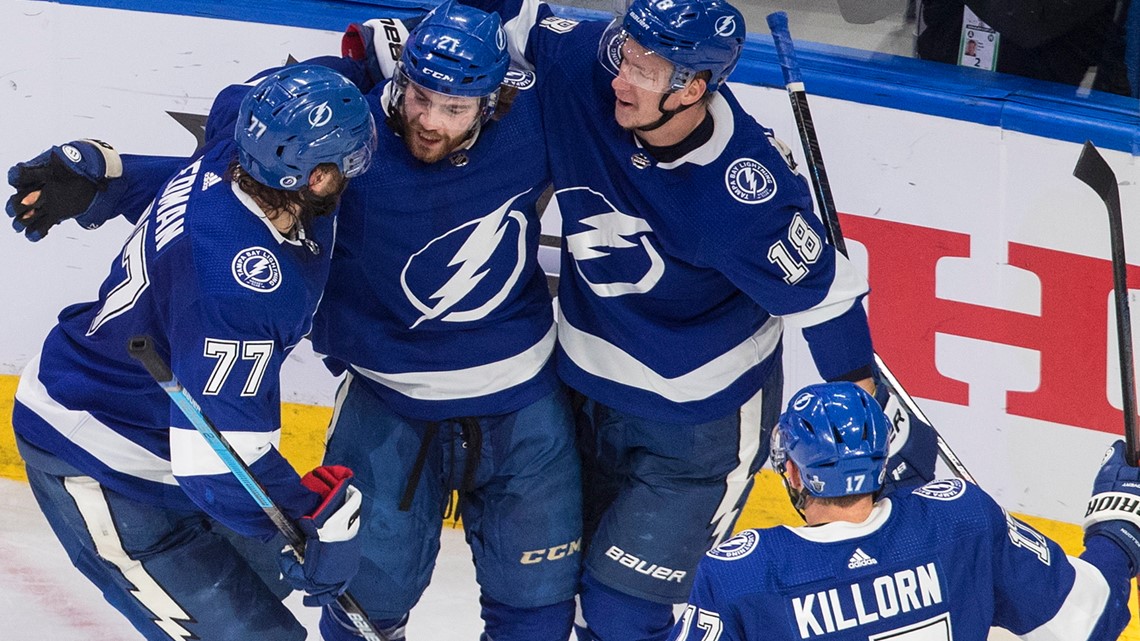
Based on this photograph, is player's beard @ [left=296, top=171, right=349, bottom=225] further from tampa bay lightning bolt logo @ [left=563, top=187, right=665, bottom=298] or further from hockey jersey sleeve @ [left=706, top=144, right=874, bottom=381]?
hockey jersey sleeve @ [left=706, top=144, right=874, bottom=381]

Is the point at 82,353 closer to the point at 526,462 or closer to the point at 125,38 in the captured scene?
the point at 526,462

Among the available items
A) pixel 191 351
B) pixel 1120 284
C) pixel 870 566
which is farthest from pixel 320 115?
pixel 1120 284

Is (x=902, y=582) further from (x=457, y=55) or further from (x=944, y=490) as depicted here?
(x=457, y=55)

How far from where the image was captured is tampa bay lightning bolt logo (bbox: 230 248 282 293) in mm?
2350

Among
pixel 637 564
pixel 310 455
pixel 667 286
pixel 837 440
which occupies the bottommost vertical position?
pixel 310 455

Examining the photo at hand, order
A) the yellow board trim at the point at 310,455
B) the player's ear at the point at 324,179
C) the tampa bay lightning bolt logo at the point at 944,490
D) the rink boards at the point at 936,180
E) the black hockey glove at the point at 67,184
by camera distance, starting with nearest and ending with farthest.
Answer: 1. the tampa bay lightning bolt logo at the point at 944,490
2. the player's ear at the point at 324,179
3. the black hockey glove at the point at 67,184
4. the rink boards at the point at 936,180
5. the yellow board trim at the point at 310,455

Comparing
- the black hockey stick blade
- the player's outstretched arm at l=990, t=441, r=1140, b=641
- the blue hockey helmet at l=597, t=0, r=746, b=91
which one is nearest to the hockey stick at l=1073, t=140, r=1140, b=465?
the black hockey stick blade

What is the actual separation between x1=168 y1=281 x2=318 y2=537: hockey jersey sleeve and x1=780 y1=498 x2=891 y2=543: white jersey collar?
86cm

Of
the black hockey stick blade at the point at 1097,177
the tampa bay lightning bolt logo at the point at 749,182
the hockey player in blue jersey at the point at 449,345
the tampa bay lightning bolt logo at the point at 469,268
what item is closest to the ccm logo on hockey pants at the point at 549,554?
the hockey player in blue jersey at the point at 449,345

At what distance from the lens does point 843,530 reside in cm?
206

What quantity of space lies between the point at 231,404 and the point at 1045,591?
1218mm

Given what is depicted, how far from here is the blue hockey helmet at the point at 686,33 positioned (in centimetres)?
252

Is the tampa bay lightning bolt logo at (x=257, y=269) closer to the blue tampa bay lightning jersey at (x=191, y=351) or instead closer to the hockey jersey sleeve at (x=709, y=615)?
the blue tampa bay lightning jersey at (x=191, y=351)

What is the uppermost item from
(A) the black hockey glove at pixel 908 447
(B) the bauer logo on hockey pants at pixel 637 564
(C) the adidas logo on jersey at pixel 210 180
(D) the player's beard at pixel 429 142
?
(C) the adidas logo on jersey at pixel 210 180
